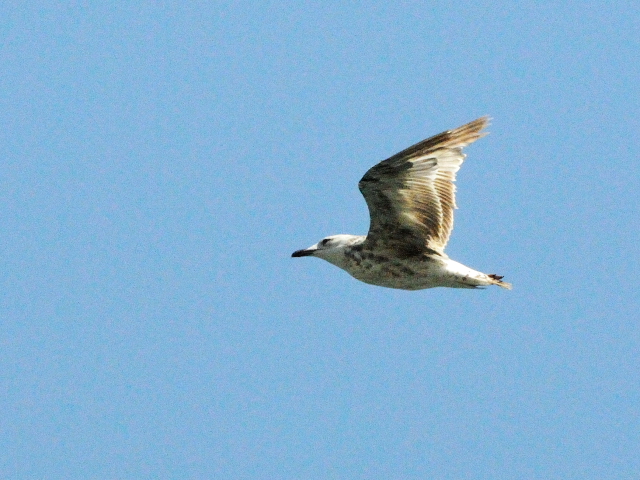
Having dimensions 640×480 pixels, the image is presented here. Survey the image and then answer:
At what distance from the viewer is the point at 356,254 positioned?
13.9 metres

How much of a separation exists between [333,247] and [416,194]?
1.45 m

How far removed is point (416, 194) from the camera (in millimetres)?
13492

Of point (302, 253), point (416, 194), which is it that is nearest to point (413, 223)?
point (416, 194)

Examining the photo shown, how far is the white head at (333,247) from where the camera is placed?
14.1m

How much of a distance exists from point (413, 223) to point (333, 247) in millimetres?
1274

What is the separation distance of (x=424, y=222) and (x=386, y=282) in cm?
92

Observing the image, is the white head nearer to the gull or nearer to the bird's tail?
the gull

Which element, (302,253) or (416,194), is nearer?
(416,194)

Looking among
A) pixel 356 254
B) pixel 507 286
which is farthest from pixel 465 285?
pixel 356 254

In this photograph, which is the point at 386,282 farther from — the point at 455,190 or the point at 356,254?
the point at 455,190

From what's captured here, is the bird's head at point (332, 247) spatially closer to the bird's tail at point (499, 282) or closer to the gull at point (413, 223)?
the gull at point (413, 223)

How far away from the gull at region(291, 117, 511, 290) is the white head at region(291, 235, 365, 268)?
0.8 inches

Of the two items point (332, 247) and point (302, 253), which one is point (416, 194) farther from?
point (302, 253)

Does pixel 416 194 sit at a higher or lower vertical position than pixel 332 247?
higher
